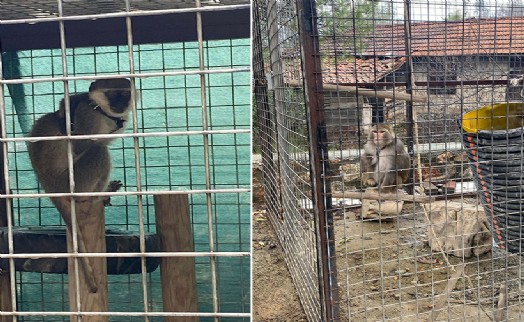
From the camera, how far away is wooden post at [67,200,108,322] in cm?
229

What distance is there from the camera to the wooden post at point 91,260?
229cm

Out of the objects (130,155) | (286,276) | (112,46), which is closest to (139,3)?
(112,46)

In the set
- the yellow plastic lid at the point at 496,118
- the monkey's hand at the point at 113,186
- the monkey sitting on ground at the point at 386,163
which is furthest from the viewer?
the monkey sitting on ground at the point at 386,163

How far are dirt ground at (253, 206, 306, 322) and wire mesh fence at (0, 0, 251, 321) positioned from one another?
0.73m

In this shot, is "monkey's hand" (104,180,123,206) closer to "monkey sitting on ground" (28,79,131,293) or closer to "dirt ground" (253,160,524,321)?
"monkey sitting on ground" (28,79,131,293)

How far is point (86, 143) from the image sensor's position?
268cm

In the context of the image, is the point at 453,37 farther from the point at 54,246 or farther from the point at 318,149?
the point at 54,246

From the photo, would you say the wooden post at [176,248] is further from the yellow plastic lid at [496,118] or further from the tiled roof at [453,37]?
the yellow plastic lid at [496,118]

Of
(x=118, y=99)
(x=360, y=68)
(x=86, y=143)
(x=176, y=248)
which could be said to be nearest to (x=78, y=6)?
(x=118, y=99)

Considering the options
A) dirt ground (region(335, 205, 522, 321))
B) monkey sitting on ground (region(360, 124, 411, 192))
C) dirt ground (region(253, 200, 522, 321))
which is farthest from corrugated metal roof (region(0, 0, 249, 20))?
monkey sitting on ground (region(360, 124, 411, 192))

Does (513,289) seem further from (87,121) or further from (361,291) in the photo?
(87,121)

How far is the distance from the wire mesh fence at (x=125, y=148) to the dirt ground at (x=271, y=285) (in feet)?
2.39

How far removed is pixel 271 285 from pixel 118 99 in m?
2.24

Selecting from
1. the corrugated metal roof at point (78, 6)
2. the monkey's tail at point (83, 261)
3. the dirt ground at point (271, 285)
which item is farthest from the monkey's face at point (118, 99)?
the dirt ground at point (271, 285)
